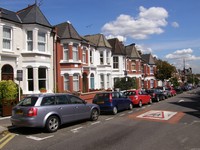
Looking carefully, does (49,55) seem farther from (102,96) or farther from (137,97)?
(137,97)

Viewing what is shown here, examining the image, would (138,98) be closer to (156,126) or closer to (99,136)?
(156,126)

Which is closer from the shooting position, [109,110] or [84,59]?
[109,110]

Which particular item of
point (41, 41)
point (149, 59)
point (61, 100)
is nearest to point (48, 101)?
point (61, 100)

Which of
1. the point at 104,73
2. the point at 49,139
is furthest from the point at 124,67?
the point at 49,139

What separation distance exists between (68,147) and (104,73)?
930 inches

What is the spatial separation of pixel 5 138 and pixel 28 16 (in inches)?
537

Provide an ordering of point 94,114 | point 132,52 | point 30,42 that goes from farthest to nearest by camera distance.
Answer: point 132,52
point 30,42
point 94,114

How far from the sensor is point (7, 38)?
18094 millimetres

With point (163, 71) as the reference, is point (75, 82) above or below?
below

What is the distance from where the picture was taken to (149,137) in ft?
27.9

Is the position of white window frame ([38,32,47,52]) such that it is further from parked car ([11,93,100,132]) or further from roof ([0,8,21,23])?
parked car ([11,93,100,132])

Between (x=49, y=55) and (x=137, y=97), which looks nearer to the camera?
(x=137, y=97)

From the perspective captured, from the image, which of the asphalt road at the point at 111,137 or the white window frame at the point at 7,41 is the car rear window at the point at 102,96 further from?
the white window frame at the point at 7,41

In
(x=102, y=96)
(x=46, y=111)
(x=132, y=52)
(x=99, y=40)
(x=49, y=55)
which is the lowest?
(x=46, y=111)
